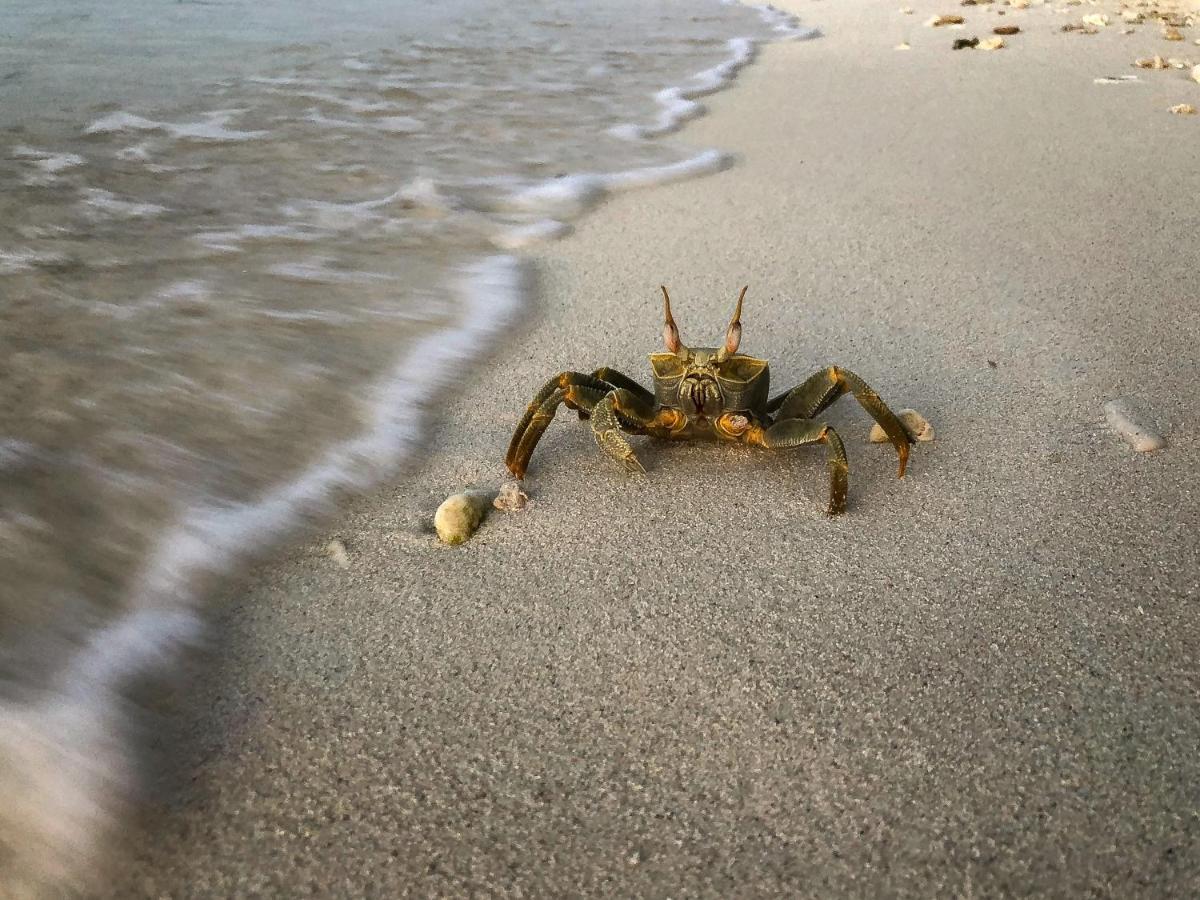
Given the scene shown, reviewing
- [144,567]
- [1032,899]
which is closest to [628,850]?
[1032,899]

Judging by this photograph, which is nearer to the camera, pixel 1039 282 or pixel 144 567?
pixel 144 567

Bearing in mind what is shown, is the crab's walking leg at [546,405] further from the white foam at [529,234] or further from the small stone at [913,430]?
the white foam at [529,234]

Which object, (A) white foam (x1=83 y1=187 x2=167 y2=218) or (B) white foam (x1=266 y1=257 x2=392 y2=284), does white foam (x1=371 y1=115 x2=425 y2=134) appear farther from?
(B) white foam (x1=266 y1=257 x2=392 y2=284)

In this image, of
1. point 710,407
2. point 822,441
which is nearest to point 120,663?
point 710,407

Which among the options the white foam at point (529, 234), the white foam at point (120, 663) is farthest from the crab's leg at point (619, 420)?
the white foam at point (529, 234)

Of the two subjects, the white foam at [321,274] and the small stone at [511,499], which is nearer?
the small stone at [511,499]

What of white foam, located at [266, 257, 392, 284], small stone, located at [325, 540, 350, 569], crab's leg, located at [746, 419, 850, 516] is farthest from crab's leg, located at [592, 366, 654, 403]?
white foam, located at [266, 257, 392, 284]

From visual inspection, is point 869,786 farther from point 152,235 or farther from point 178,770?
point 152,235
